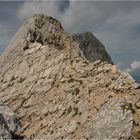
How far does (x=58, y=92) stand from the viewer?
4491 centimetres

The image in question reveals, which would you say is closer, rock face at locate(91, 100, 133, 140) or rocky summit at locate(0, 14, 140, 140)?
rock face at locate(91, 100, 133, 140)

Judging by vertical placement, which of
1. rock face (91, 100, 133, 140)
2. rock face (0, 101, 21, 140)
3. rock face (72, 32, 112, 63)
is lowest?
rock face (0, 101, 21, 140)

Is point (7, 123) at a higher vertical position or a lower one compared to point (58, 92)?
lower

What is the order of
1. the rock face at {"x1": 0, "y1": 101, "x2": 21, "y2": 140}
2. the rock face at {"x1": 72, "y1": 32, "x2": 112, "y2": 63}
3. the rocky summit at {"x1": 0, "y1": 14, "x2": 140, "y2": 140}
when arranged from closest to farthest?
the rock face at {"x1": 0, "y1": 101, "x2": 21, "y2": 140}, the rocky summit at {"x1": 0, "y1": 14, "x2": 140, "y2": 140}, the rock face at {"x1": 72, "y1": 32, "x2": 112, "y2": 63}

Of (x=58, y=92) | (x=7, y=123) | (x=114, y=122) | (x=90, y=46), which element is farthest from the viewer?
(x=90, y=46)

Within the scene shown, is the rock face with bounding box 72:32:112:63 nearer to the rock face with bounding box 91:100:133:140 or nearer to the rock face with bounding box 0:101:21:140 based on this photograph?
the rock face with bounding box 0:101:21:140

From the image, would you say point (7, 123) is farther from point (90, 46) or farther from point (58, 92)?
point (90, 46)

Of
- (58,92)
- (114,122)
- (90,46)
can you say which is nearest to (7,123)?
(58,92)

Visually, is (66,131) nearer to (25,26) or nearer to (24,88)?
(24,88)

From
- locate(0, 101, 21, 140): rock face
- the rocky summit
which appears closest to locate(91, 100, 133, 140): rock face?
the rocky summit

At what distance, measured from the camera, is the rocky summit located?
131 feet

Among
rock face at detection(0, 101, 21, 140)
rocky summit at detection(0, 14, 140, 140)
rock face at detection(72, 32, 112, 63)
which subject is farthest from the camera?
rock face at detection(72, 32, 112, 63)

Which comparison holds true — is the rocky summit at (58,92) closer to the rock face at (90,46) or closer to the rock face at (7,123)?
the rock face at (7,123)

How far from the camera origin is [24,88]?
153 ft
